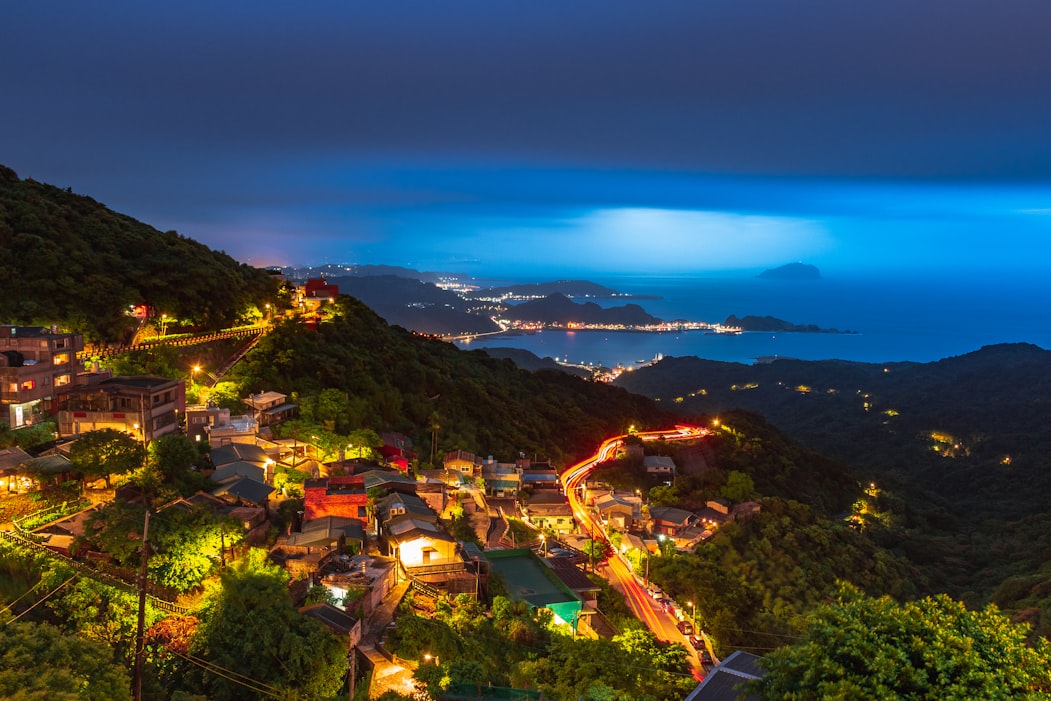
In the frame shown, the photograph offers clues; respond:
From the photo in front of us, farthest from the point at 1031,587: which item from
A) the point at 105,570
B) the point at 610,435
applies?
the point at 105,570

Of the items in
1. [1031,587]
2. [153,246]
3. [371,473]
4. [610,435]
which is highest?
[153,246]

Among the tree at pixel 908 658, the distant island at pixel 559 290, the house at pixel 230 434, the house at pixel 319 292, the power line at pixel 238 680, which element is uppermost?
the distant island at pixel 559 290

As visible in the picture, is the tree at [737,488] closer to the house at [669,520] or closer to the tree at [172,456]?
the house at [669,520]

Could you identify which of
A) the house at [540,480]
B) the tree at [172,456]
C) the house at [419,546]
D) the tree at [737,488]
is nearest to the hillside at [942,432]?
the tree at [737,488]

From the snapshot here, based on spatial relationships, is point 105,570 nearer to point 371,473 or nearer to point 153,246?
point 371,473

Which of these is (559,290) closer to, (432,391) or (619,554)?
(432,391)

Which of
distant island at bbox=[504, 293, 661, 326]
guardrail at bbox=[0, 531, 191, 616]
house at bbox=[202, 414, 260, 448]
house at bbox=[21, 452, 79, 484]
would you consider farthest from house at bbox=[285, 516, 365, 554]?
distant island at bbox=[504, 293, 661, 326]
